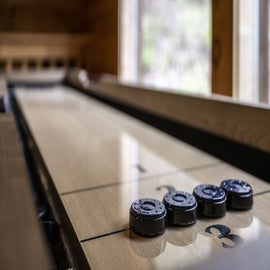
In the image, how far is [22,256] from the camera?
0.24 meters

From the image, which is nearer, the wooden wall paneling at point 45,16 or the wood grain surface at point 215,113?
the wood grain surface at point 215,113

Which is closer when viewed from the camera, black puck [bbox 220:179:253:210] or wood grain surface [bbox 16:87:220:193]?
black puck [bbox 220:179:253:210]

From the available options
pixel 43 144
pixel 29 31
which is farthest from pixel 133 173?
pixel 29 31

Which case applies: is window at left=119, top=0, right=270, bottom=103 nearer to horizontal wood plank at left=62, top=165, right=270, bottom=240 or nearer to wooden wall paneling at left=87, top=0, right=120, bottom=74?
wooden wall paneling at left=87, top=0, right=120, bottom=74

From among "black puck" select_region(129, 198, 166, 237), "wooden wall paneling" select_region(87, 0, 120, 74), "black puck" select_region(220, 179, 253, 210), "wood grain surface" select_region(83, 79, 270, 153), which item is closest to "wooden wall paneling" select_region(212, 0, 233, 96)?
"wood grain surface" select_region(83, 79, 270, 153)

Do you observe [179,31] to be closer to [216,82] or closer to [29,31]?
[216,82]

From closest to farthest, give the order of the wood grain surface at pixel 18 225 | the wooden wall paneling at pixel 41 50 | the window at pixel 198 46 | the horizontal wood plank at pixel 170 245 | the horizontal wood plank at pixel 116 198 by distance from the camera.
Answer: the wood grain surface at pixel 18 225
the horizontal wood plank at pixel 170 245
the horizontal wood plank at pixel 116 198
the window at pixel 198 46
the wooden wall paneling at pixel 41 50

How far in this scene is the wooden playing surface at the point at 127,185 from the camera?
0.46 m

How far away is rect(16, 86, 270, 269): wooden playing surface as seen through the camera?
46 cm

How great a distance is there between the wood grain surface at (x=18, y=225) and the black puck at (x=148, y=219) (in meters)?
0.20

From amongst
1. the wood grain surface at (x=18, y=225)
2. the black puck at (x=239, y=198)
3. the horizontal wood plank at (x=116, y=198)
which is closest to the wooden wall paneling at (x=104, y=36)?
the horizontal wood plank at (x=116, y=198)

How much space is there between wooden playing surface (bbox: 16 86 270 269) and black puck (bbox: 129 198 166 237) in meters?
0.01

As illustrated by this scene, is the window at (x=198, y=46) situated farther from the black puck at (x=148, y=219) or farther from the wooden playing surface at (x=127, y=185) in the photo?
the black puck at (x=148, y=219)

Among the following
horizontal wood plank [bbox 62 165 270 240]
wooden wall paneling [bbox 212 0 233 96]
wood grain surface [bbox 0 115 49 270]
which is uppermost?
wooden wall paneling [bbox 212 0 233 96]
